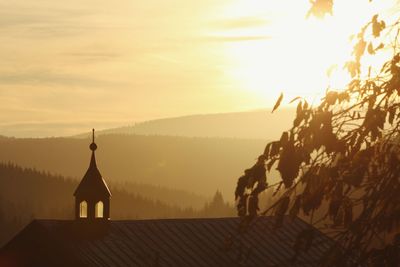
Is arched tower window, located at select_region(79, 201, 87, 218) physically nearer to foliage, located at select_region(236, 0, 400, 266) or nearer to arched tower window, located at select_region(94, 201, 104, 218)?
arched tower window, located at select_region(94, 201, 104, 218)

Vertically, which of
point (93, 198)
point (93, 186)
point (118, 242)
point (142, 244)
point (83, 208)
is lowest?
point (142, 244)

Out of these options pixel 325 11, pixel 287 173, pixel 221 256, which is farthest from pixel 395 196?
pixel 221 256

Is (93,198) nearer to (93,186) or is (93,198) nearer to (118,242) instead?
A: (93,186)

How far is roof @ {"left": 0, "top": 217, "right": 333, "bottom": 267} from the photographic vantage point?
134 feet

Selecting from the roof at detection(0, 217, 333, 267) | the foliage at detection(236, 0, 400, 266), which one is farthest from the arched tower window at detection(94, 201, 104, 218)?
the foliage at detection(236, 0, 400, 266)

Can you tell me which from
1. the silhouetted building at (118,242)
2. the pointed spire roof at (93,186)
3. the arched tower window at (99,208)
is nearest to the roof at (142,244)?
the silhouetted building at (118,242)

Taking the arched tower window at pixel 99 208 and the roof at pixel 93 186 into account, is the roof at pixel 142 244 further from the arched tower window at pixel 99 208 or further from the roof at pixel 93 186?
the roof at pixel 93 186

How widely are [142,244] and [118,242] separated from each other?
1.08 meters

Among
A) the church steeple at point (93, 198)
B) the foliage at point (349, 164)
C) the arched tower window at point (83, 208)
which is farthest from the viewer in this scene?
the arched tower window at point (83, 208)

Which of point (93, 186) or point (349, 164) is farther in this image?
point (93, 186)

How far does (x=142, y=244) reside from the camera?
142 ft

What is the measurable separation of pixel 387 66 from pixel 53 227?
3184 centimetres

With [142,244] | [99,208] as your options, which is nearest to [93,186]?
[99,208]

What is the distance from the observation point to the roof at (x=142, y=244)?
4081cm
